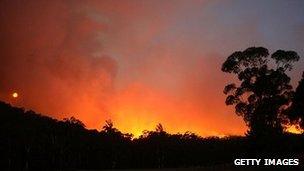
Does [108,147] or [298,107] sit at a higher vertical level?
[298,107]

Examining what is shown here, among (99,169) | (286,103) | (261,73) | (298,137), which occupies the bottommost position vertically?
(99,169)

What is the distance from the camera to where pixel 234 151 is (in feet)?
172

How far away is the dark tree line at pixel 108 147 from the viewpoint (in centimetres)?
4494

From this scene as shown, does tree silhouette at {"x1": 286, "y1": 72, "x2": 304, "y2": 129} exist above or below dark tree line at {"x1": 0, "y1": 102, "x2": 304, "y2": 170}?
above

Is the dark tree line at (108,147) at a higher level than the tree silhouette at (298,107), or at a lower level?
lower

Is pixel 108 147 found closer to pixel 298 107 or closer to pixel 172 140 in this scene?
pixel 172 140

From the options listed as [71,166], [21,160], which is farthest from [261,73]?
[21,160]

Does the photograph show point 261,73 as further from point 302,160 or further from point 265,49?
point 302,160

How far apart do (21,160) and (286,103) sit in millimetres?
30314

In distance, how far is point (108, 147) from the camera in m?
49.2

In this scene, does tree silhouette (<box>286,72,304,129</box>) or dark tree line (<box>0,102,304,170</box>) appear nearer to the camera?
dark tree line (<box>0,102,304,170</box>)

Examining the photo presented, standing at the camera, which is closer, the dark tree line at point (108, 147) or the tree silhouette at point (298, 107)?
→ the dark tree line at point (108, 147)

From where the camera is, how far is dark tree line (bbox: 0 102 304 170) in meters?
44.9

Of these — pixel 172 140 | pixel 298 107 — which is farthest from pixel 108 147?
pixel 298 107
